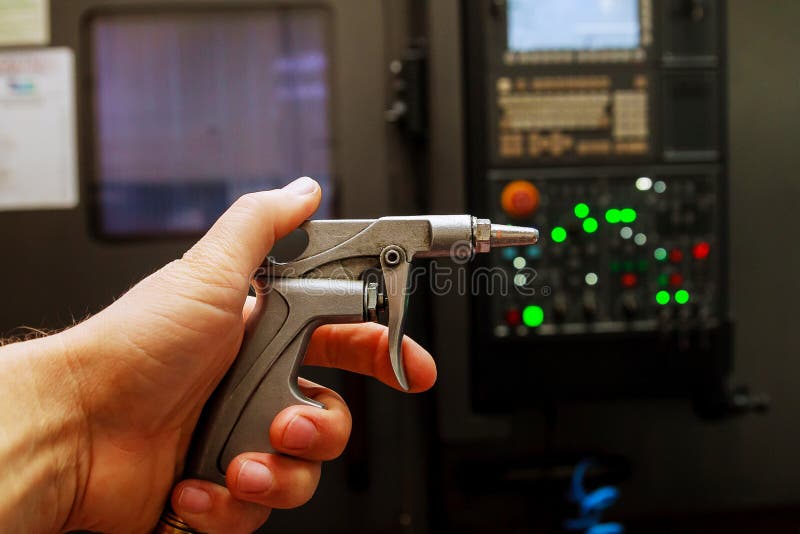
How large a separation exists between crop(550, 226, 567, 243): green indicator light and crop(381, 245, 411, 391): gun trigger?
0.45 metres

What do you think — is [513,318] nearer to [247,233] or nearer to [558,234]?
[558,234]

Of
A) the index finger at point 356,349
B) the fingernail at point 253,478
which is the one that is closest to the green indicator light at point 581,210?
the index finger at point 356,349

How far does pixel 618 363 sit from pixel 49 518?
82 cm

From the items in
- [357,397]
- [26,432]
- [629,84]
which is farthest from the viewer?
[357,397]

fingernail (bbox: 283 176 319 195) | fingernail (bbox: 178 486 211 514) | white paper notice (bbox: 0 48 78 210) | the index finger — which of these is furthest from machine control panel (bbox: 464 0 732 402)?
white paper notice (bbox: 0 48 78 210)

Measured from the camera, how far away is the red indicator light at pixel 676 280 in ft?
3.29

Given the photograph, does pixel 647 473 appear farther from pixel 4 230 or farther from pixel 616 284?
pixel 4 230

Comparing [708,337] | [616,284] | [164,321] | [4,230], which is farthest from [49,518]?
[708,337]

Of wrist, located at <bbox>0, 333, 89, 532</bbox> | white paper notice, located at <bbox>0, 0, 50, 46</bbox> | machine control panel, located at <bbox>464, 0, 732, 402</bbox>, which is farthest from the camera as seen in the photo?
white paper notice, located at <bbox>0, 0, 50, 46</bbox>

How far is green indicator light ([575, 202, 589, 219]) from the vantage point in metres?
0.99

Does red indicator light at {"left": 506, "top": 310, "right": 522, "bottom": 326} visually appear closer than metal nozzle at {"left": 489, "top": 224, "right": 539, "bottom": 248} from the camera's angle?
No

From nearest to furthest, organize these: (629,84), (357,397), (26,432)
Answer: (26,432) → (629,84) → (357,397)

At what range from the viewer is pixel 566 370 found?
1005 millimetres

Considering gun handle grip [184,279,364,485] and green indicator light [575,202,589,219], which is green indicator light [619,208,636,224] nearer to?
green indicator light [575,202,589,219]
